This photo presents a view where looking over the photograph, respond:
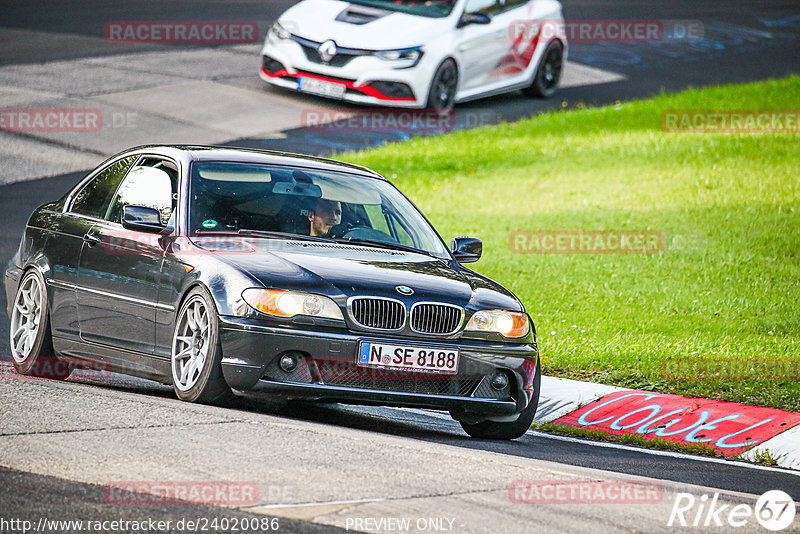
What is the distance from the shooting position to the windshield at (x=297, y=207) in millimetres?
8453

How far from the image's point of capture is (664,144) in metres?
21.3

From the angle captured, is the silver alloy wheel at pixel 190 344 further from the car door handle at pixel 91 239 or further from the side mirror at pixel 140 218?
the car door handle at pixel 91 239

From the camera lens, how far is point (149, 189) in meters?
8.86

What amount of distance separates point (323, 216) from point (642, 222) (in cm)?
855

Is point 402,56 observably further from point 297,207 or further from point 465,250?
point 297,207

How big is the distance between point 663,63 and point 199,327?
22186mm

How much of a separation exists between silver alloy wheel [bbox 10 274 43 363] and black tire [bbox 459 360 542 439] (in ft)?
9.72

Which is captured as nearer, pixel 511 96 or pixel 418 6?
pixel 418 6

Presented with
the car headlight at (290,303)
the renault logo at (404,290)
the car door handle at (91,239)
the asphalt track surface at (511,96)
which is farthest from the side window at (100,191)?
the renault logo at (404,290)

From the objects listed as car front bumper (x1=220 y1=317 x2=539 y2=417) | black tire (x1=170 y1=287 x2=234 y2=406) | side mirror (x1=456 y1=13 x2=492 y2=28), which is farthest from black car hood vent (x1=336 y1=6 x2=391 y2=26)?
car front bumper (x1=220 y1=317 x2=539 y2=417)

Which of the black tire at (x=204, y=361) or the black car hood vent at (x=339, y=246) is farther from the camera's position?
the black car hood vent at (x=339, y=246)

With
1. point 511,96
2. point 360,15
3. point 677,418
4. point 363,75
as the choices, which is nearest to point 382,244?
point 677,418

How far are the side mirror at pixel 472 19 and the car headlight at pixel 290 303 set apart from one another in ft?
47.0

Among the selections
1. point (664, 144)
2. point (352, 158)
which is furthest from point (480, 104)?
point (352, 158)
